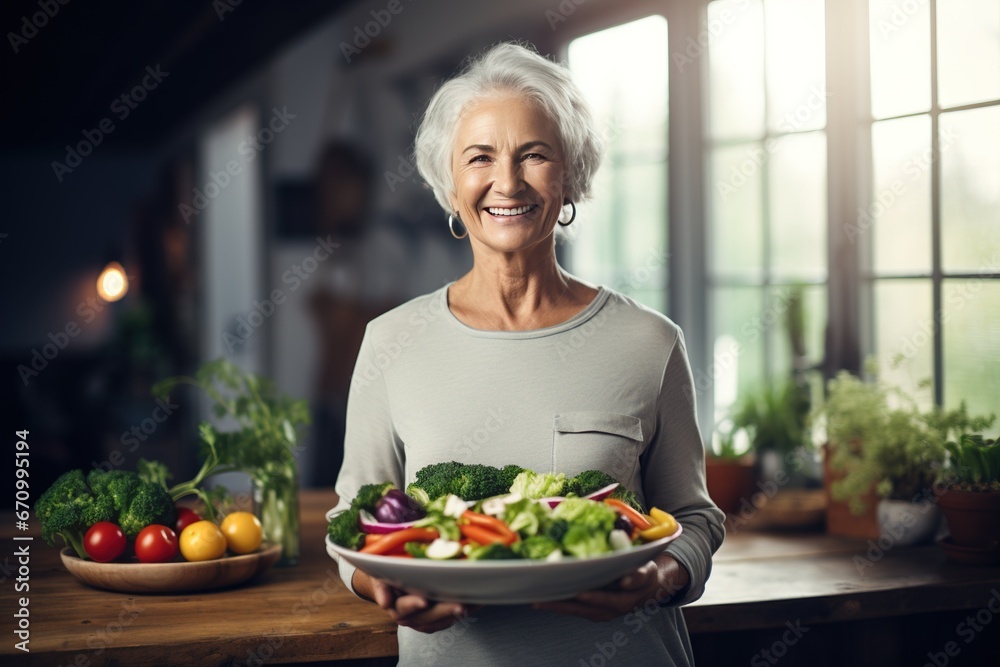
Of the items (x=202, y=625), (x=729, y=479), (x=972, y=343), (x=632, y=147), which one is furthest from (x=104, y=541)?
(x=632, y=147)

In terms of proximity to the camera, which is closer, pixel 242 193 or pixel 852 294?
pixel 852 294

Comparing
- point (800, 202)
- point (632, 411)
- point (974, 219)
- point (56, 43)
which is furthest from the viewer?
point (56, 43)

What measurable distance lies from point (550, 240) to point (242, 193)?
3536 mm

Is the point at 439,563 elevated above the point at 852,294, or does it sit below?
below

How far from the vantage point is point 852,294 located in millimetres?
2748

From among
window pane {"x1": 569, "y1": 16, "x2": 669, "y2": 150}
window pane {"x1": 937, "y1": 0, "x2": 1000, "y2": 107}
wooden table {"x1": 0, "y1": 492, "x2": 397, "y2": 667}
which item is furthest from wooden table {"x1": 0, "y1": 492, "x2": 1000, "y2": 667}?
window pane {"x1": 569, "y1": 16, "x2": 669, "y2": 150}

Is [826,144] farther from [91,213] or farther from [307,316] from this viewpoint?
[91,213]

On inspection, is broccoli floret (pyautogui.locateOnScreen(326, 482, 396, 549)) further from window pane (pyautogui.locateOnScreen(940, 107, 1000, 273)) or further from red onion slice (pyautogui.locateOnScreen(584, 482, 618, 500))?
window pane (pyautogui.locateOnScreen(940, 107, 1000, 273))

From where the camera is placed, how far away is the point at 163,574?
177cm

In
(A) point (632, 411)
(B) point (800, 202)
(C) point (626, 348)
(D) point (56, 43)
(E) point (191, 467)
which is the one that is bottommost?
(E) point (191, 467)

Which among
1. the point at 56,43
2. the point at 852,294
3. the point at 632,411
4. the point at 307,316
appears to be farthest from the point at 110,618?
the point at 56,43

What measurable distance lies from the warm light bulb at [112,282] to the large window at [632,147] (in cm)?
230

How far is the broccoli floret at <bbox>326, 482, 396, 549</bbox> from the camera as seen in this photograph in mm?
1286

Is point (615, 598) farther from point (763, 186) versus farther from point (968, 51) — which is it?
point (763, 186)
